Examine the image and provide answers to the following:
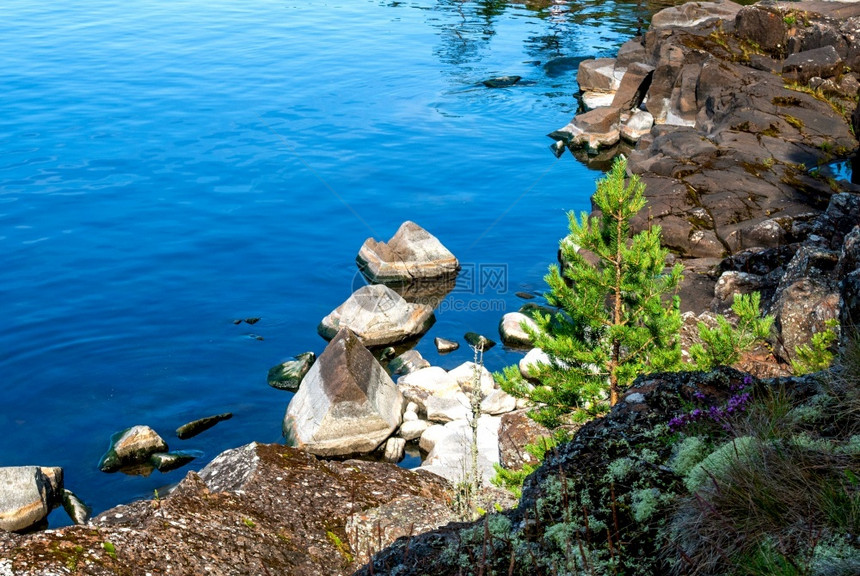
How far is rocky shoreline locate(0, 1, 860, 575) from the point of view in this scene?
8.89 m

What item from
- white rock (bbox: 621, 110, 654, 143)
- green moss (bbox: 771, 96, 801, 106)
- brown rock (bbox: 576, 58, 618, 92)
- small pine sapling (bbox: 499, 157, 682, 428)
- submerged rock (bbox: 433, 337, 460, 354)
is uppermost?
small pine sapling (bbox: 499, 157, 682, 428)

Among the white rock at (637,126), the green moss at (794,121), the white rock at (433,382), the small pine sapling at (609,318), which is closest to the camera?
the small pine sapling at (609,318)

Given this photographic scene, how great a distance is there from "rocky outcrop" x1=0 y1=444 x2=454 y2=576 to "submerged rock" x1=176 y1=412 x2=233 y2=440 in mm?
6516

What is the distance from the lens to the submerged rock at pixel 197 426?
18.4 m

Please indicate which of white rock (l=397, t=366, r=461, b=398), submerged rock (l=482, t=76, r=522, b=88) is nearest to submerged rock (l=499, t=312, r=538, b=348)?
white rock (l=397, t=366, r=461, b=398)

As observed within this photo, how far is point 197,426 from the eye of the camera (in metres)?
18.6

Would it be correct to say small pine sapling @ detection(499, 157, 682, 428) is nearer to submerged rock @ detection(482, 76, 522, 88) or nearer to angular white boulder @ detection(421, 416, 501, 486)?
angular white boulder @ detection(421, 416, 501, 486)

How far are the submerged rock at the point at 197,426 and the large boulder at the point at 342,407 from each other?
1.91 m

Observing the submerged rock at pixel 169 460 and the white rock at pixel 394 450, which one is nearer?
the submerged rock at pixel 169 460

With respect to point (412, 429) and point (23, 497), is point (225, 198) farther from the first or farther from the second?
point (23, 497)

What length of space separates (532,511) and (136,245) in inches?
1039

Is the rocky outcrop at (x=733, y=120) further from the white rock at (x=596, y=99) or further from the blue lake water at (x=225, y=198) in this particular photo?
the blue lake water at (x=225, y=198)

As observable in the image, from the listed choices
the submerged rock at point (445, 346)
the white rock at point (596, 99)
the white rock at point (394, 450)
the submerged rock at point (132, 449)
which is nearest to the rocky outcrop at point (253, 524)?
the white rock at point (394, 450)

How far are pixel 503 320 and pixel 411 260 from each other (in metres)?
4.47
